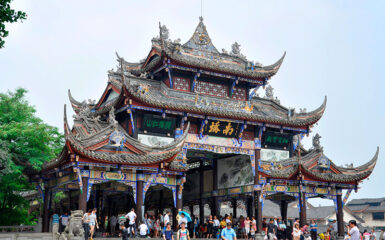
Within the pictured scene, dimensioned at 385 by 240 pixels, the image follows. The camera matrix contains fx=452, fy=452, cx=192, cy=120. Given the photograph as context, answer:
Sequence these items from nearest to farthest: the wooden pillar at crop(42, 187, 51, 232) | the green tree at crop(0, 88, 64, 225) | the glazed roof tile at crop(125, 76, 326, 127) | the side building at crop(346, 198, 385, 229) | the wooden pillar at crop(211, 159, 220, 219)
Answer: the green tree at crop(0, 88, 64, 225) < the glazed roof tile at crop(125, 76, 326, 127) < the wooden pillar at crop(42, 187, 51, 232) < the wooden pillar at crop(211, 159, 220, 219) < the side building at crop(346, 198, 385, 229)

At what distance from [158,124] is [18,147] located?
7091mm

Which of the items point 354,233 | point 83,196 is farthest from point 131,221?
point 354,233

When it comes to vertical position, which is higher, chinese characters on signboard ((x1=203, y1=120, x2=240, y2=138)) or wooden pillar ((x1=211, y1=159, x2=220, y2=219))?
Result: chinese characters on signboard ((x1=203, y1=120, x2=240, y2=138))

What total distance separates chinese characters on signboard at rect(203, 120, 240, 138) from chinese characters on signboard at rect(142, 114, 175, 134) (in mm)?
1954

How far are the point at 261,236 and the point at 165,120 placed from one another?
797 centimetres

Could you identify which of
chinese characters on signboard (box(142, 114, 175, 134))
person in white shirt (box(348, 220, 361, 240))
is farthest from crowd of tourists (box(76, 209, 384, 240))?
person in white shirt (box(348, 220, 361, 240))

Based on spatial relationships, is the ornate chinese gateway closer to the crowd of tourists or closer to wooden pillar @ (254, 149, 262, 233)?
wooden pillar @ (254, 149, 262, 233)

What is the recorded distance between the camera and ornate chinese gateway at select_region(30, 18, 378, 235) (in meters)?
21.0

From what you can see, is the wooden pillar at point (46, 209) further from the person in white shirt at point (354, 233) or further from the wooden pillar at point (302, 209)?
the person in white shirt at point (354, 233)

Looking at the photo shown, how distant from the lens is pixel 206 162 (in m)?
28.9

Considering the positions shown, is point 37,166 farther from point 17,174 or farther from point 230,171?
point 230,171

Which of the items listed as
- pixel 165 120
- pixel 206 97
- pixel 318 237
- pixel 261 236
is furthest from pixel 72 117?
pixel 318 237

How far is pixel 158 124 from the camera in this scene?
23531 mm

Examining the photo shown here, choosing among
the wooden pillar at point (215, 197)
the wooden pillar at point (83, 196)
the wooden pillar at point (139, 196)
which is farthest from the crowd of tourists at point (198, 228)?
the wooden pillar at point (215, 197)
